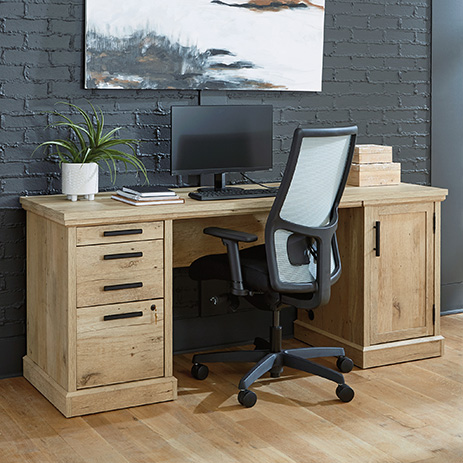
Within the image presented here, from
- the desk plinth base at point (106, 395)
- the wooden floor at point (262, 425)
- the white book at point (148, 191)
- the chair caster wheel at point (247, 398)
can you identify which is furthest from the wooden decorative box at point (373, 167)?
the desk plinth base at point (106, 395)

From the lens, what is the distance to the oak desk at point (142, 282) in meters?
3.09

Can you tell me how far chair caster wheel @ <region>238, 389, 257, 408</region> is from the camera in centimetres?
314

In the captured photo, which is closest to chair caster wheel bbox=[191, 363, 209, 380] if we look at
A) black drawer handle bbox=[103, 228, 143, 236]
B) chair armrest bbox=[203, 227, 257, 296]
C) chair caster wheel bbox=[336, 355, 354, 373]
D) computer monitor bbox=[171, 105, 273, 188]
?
chair armrest bbox=[203, 227, 257, 296]

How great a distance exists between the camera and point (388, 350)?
374 cm

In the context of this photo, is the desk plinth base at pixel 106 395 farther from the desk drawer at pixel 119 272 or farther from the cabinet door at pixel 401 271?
the cabinet door at pixel 401 271

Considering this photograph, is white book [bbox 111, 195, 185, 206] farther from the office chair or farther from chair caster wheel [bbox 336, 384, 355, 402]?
chair caster wheel [bbox 336, 384, 355, 402]

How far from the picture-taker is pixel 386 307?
373 centimetres

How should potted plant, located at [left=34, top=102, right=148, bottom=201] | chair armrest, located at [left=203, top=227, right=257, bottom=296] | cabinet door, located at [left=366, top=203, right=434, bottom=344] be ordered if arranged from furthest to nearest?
cabinet door, located at [left=366, top=203, right=434, bottom=344] < potted plant, located at [left=34, top=102, right=148, bottom=201] < chair armrest, located at [left=203, top=227, right=257, bottom=296]

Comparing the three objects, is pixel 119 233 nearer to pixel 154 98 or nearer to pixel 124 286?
pixel 124 286

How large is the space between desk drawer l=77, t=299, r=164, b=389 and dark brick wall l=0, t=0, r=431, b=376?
0.61m

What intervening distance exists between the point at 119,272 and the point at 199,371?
2.12ft

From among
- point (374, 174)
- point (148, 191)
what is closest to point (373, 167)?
point (374, 174)

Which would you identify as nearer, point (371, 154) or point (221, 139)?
point (221, 139)

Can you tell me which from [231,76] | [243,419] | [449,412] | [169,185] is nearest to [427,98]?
[231,76]
